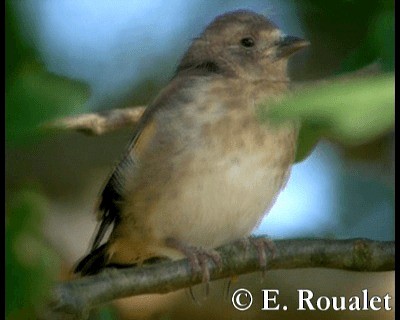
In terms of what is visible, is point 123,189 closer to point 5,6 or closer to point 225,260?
point 225,260

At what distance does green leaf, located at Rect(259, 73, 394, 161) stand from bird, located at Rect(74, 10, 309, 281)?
181cm

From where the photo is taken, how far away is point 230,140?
242cm

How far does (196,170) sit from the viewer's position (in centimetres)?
245

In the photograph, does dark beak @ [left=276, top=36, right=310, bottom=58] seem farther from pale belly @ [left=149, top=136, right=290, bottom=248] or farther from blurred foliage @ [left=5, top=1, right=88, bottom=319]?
blurred foliage @ [left=5, top=1, right=88, bottom=319]

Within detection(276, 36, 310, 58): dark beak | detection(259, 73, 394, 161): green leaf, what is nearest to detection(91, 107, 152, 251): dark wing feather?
detection(276, 36, 310, 58): dark beak

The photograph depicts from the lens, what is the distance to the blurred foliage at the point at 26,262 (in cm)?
61

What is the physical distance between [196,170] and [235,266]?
616 millimetres

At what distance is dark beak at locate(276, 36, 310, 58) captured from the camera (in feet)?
7.23

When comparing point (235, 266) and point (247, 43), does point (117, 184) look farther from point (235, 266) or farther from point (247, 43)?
point (235, 266)

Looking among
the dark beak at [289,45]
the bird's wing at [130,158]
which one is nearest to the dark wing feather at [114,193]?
the bird's wing at [130,158]

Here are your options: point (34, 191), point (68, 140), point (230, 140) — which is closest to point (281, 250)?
point (230, 140)

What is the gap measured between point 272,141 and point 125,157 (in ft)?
1.66

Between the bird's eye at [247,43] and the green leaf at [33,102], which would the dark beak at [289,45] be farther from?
the green leaf at [33,102]

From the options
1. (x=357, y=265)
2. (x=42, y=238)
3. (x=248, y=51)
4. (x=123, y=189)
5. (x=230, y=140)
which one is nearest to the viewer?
(x=42, y=238)
